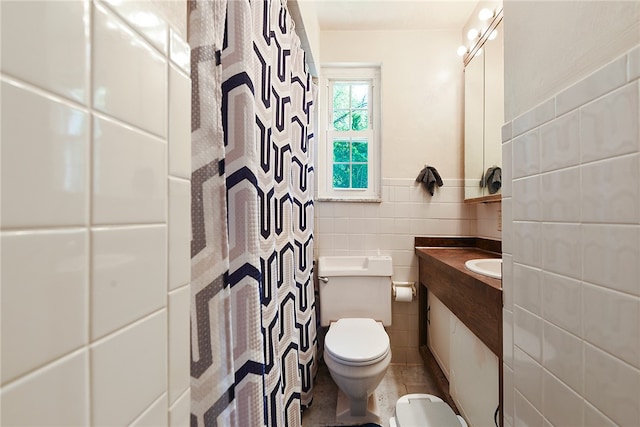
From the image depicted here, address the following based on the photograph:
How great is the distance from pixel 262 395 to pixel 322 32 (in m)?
2.26

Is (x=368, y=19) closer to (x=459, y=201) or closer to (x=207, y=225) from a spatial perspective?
(x=459, y=201)

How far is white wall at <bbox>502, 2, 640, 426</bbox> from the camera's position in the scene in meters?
0.49

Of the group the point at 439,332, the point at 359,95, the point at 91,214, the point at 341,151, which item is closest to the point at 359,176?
the point at 341,151

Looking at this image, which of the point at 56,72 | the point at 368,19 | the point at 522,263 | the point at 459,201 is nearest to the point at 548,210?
the point at 522,263

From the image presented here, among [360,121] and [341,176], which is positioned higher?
[360,121]

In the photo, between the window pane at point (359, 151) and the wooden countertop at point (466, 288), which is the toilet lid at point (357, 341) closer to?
the wooden countertop at point (466, 288)

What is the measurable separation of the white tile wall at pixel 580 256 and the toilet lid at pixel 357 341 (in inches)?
25.5

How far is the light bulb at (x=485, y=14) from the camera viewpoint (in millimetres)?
1676

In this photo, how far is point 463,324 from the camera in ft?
4.25

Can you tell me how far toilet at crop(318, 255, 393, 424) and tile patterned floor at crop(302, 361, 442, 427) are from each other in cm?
5

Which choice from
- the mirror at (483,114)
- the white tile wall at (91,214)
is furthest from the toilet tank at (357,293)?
the white tile wall at (91,214)

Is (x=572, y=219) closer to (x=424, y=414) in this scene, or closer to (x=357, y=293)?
(x=424, y=414)

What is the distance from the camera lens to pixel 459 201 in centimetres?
203

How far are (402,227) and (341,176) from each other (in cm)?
60
